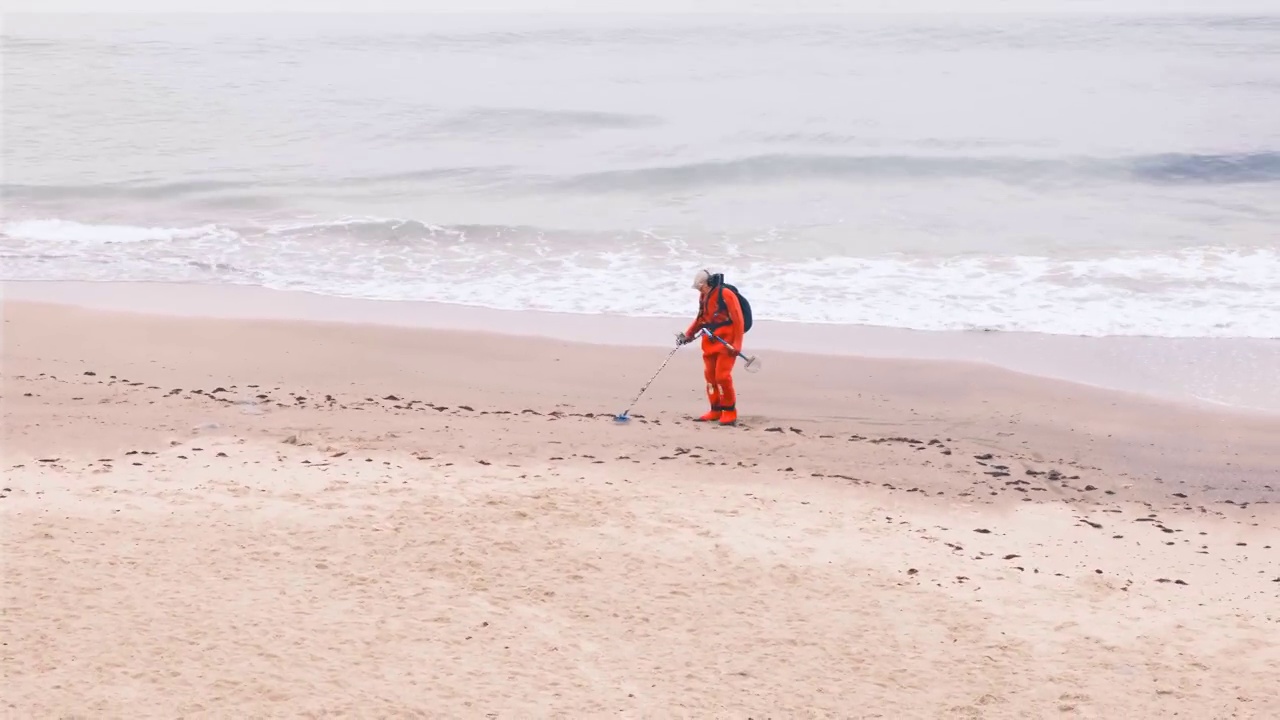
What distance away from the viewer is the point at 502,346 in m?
12.9

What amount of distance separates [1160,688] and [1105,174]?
22.1 metres

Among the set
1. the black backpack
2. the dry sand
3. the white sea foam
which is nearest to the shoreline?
the white sea foam

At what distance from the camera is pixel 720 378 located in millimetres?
10812

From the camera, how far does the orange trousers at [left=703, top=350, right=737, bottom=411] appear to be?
1081 cm

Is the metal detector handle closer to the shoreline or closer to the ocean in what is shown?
the shoreline

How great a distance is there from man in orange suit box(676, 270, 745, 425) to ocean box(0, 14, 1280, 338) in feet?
12.3

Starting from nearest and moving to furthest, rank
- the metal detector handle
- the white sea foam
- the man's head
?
the metal detector handle → the man's head → the white sea foam

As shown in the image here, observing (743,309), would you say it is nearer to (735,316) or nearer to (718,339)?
(735,316)

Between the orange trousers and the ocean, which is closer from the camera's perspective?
the orange trousers

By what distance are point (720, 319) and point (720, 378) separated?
1.84 feet

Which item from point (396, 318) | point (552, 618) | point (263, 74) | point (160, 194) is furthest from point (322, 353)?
point (263, 74)

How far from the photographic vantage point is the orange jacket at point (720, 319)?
10891 mm

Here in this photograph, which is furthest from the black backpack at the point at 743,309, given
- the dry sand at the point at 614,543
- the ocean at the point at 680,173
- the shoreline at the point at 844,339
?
the ocean at the point at 680,173

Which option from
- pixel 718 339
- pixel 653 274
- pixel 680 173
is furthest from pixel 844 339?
pixel 680 173
